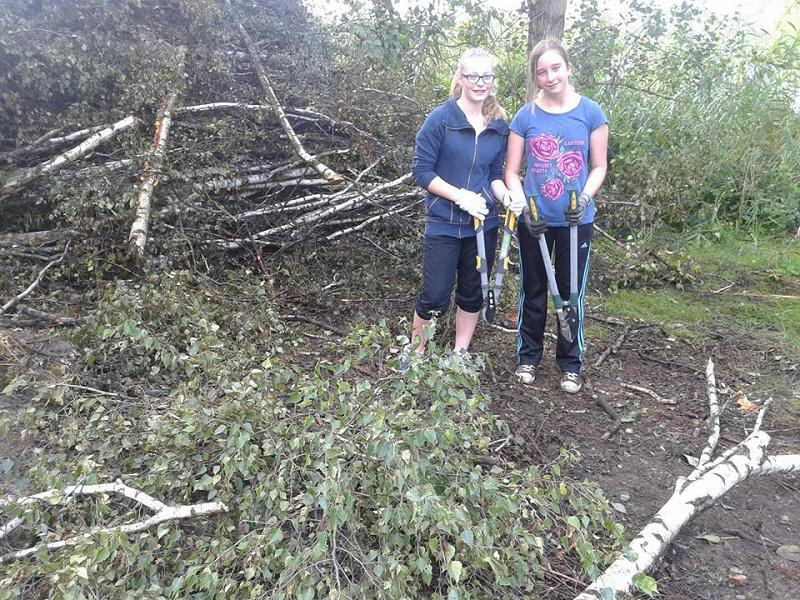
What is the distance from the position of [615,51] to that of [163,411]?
21.1 ft

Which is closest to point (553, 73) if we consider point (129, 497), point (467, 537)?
point (467, 537)

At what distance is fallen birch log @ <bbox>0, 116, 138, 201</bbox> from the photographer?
4059 millimetres

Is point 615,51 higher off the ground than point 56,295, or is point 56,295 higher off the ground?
point 615,51

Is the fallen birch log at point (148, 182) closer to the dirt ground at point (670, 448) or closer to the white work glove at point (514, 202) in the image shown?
the white work glove at point (514, 202)

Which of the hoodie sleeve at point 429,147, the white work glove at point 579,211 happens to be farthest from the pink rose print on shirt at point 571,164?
the hoodie sleeve at point 429,147

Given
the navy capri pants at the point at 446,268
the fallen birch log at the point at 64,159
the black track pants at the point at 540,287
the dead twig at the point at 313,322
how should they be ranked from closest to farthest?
the navy capri pants at the point at 446,268 < the black track pants at the point at 540,287 < the fallen birch log at the point at 64,159 < the dead twig at the point at 313,322

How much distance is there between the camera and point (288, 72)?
5.63 meters

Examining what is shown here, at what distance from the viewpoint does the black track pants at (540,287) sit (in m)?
3.48

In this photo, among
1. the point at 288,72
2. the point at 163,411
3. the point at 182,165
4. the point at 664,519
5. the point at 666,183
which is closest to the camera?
the point at 664,519

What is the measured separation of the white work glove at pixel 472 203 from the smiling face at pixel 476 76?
0.46m

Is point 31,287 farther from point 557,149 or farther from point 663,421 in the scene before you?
point 663,421

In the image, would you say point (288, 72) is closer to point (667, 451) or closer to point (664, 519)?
point (667, 451)

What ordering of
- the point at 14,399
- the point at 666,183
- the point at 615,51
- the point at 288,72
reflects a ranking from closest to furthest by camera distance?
1. the point at 14,399
2. the point at 288,72
3. the point at 666,183
4. the point at 615,51

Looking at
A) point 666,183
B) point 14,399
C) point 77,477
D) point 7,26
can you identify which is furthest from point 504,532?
point 666,183
